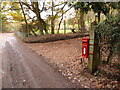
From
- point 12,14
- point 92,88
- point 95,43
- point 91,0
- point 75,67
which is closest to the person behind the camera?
point 92,88

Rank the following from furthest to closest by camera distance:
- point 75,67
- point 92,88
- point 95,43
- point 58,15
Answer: point 58,15
point 75,67
point 95,43
point 92,88

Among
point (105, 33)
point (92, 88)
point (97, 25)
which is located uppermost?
point (97, 25)

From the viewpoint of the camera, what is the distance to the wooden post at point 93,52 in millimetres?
3156

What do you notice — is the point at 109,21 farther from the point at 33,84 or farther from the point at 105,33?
the point at 33,84

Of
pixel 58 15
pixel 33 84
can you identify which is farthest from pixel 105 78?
pixel 58 15

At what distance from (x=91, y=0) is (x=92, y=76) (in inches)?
165

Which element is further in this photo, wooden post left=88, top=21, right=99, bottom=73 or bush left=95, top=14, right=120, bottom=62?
wooden post left=88, top=21, right=99, bottom=73

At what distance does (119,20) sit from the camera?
8.93ft

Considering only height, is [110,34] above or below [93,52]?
above

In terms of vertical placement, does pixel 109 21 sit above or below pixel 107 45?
above

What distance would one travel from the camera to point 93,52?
321 cm

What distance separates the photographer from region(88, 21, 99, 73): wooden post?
10.4 feet

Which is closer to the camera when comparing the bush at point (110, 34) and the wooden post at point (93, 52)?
the bush at point (110, 34)

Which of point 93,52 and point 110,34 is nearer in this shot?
point 110,34
